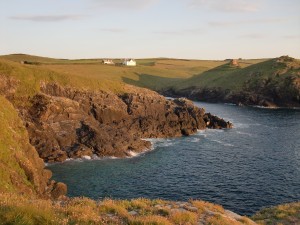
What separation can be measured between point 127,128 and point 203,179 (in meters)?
35.2

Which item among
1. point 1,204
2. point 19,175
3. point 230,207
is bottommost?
point 230,207

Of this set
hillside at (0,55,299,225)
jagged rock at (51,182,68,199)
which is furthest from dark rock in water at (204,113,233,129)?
jagged rock at (51,182,68,199)

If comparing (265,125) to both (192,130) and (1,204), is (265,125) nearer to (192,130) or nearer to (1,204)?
(192,130)

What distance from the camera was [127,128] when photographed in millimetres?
89750

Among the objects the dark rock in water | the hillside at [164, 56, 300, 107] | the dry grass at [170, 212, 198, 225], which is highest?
the hillside at [164, 56, 300, 107]

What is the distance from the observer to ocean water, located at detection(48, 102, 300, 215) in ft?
168

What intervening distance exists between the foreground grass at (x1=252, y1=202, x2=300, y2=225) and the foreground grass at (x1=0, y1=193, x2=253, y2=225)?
8.50 m

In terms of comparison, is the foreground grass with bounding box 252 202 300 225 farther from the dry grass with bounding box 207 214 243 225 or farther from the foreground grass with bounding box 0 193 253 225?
the dry grass with bounding box 207 214 243 225

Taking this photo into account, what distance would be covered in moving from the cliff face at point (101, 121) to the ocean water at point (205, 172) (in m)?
4.54

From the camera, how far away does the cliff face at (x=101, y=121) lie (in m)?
70.2

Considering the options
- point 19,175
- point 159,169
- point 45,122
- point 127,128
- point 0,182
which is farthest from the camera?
point 127,128

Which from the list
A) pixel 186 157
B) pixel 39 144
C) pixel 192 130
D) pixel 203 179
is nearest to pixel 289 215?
pixel 203 179

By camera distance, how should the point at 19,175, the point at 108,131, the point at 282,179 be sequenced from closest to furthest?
the point at 19,175 → the point at 282,179 → the point at 108,131

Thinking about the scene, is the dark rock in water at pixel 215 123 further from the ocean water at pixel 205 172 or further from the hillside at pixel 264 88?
the hillside at pixel 264 88
